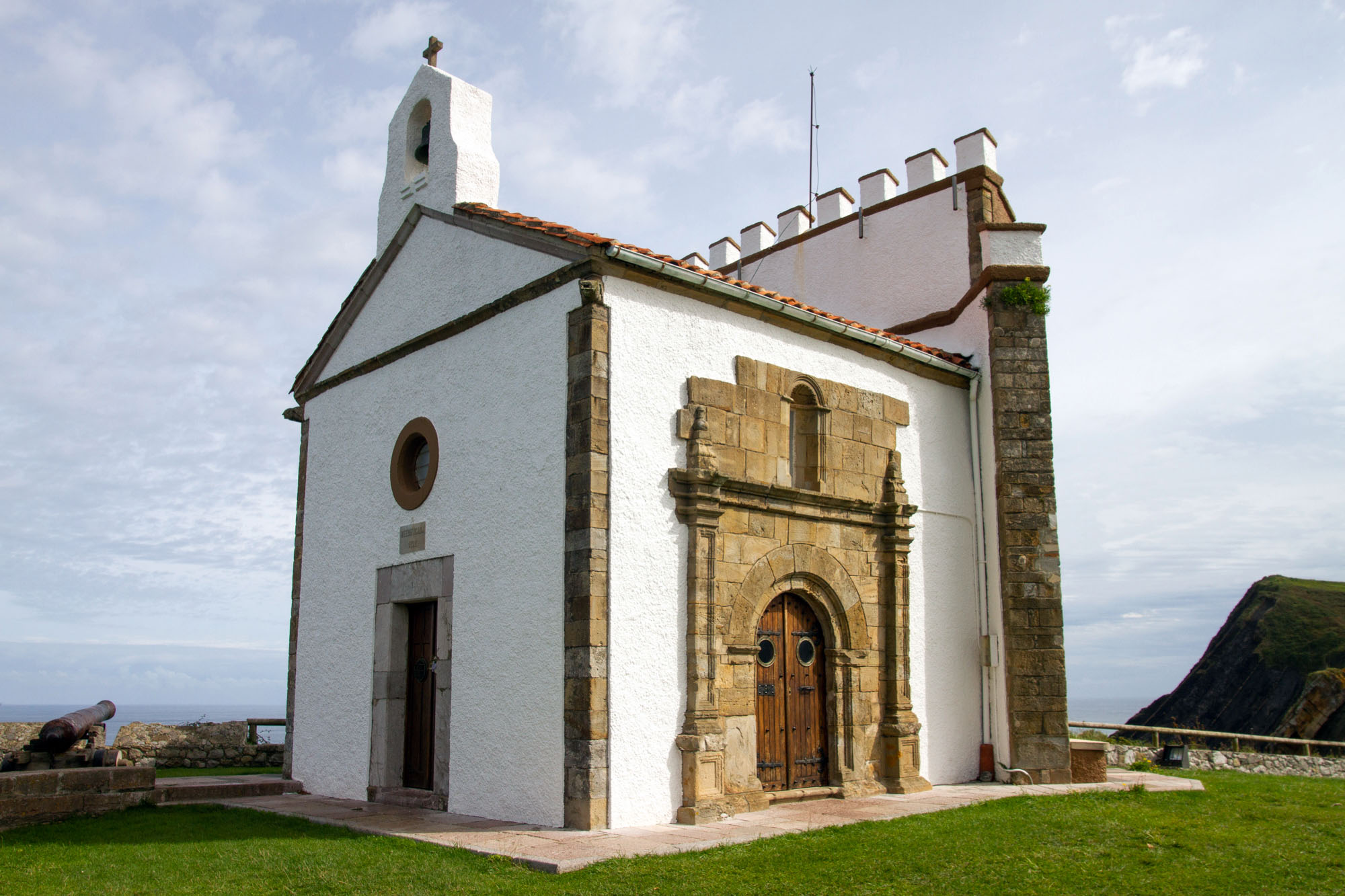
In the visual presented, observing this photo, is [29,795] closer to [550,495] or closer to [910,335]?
[550,495]

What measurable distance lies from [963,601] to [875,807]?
132 inches

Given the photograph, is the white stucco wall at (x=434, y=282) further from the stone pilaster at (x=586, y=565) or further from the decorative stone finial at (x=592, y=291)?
the stone pilaster at (x=586, y=565)

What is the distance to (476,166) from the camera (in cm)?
1120

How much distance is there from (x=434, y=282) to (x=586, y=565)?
4390 millimetres

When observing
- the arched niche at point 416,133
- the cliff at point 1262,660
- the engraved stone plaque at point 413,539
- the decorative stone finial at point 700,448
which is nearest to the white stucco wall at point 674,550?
the decorative stone finial at point 700,448

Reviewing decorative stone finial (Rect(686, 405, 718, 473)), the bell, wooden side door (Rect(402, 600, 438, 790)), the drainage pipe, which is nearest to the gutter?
the drainage pipe

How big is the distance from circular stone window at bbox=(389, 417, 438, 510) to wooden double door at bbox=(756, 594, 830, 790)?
3.80 m

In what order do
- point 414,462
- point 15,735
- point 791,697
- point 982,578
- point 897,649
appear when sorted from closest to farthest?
point 791,697 < point 897,649 < point 414,462 < point 982,578 < point 15,735

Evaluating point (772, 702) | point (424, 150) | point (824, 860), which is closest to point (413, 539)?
point (772, 702)

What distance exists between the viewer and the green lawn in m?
6.23

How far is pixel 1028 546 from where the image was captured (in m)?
11.5

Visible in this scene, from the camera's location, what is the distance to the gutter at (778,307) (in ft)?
29.2

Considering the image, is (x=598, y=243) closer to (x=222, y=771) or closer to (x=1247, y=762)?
(x=222, y=771)

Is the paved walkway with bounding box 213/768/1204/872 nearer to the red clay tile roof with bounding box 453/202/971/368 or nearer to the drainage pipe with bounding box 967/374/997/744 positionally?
the drainage pipe with bounding box 967/374/997/744
